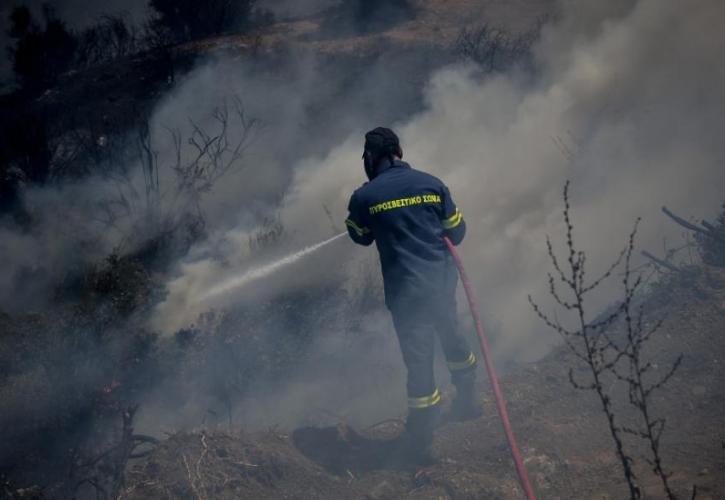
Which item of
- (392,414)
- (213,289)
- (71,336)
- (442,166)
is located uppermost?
(442,166)

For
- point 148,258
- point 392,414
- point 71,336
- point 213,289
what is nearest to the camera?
point 71,336

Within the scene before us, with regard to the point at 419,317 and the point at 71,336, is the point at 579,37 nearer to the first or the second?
the point at 419,317

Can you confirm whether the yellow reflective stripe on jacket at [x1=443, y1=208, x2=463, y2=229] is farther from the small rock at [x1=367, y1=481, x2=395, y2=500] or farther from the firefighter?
the small rock at [x1=367, y1=481, x2=395, y2=500]

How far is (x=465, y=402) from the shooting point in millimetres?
4137

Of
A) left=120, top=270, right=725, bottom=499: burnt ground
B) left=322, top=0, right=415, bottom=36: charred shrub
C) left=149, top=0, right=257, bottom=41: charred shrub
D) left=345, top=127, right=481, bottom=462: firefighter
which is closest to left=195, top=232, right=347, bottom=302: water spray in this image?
left=120, top=270, right=725, bottom=499: burnt ground

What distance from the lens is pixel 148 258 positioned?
653 cm

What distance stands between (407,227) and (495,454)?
5.64 ft

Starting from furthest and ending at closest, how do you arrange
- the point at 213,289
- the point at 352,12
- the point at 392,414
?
the point at 352,12, the point at 213,289, the point at 392,414

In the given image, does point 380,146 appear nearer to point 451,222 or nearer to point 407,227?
point 407,227

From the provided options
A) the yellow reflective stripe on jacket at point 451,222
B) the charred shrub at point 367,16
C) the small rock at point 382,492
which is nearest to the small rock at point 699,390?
the yellow reflective stripe on jacket at point 451,222

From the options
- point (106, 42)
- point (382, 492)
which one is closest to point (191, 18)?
point (106, 42)

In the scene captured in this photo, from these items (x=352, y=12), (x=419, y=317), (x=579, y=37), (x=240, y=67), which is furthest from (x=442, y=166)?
(x=352, y=12)

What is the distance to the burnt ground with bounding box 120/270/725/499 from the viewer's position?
313 centimetres

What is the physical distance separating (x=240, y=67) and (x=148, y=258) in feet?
18.3
